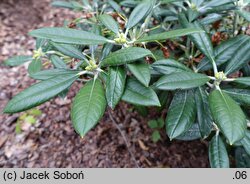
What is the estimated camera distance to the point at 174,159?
1760mm

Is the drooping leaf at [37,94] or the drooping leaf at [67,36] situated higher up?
the drooping leaf at [67,36]

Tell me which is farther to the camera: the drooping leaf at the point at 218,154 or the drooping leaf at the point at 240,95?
the drooping leaf at the point at 218,154

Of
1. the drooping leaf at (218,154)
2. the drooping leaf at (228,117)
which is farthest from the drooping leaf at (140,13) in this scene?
the drooping leaf at (218,154)

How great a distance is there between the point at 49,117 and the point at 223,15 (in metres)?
1.18

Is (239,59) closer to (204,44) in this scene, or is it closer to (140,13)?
(204,44)

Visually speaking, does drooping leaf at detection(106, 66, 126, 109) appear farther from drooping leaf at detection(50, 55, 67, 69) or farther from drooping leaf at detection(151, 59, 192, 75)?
drooping leaf at detection(50, 55, 67, 69)

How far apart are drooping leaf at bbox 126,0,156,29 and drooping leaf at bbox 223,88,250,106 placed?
1.25ft

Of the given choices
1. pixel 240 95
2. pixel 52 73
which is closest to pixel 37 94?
pixel 52 73

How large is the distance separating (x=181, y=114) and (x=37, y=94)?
0.46 meters

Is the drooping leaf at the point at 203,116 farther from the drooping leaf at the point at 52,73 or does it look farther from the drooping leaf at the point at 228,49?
the drooping leaf at the point at 52,73

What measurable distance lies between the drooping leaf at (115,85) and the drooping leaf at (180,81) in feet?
0.38

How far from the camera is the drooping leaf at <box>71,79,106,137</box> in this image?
843 mm

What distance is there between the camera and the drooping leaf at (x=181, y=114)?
982 millimetres

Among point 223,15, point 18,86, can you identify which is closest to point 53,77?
point 223,15
